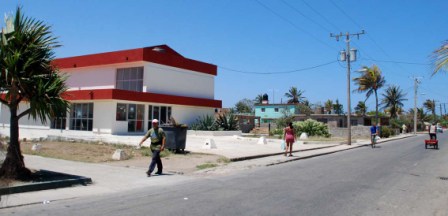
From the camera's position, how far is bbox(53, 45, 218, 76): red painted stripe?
107ft

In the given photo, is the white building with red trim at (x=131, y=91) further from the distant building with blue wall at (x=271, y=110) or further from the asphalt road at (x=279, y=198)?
the distant building with blue wall at (x=271, y=110)

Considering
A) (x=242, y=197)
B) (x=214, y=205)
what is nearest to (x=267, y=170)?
(x=242, y=197)

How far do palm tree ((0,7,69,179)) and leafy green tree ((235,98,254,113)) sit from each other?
89322 millimetres

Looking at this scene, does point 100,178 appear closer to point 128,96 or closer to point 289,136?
point 289,136

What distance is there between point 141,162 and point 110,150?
3756mm

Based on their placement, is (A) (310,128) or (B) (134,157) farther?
(A) (310,128)

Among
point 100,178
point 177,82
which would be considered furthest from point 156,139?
point 177,82

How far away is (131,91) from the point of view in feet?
101

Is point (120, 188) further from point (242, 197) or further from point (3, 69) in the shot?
point (3, 69)

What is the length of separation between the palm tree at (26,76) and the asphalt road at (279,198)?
9.83 ft

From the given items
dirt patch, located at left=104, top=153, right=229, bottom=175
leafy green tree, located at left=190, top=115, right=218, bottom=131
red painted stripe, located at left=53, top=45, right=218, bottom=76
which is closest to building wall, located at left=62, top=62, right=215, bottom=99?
red painted stripe, located at left=53, top=45, right=218, bottom=76

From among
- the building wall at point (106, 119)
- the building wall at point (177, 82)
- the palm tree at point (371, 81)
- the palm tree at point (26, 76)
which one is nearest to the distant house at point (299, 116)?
the palm tree at point (371, 81)

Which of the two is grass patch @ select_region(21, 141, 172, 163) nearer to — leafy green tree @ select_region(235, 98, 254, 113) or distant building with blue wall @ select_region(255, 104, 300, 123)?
distant building with blue wall @ select_region(255, 104, 300, 123)

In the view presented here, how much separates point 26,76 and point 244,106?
307ft
